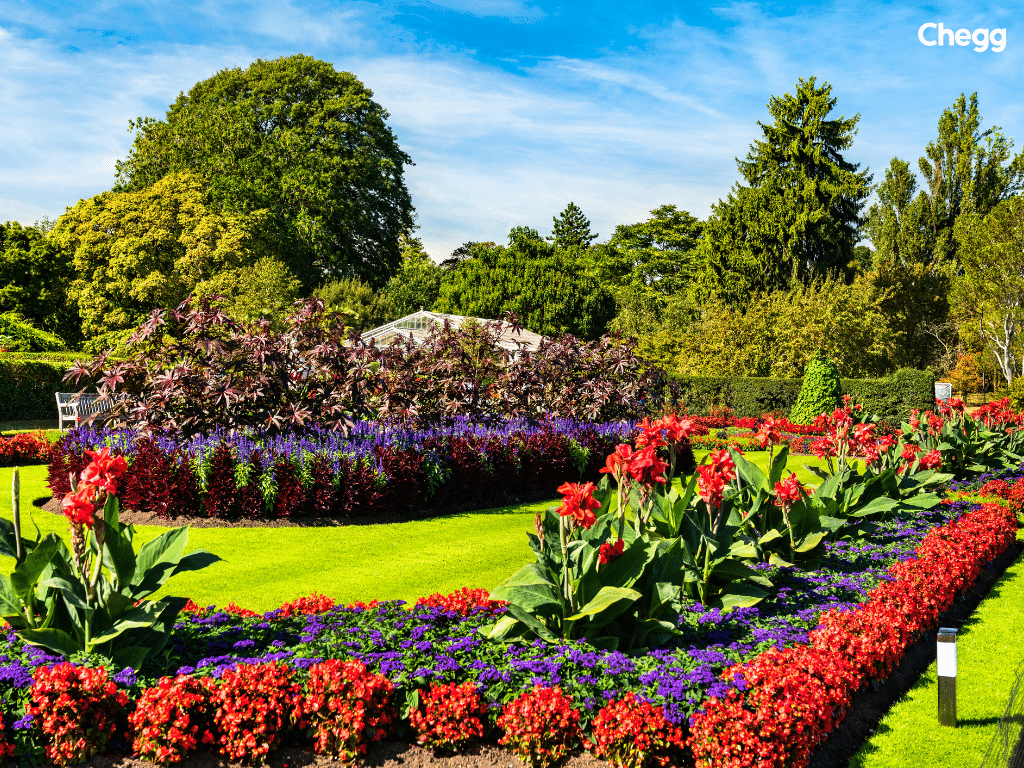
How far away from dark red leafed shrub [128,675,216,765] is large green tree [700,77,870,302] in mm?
30191

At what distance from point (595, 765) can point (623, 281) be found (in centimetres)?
4391

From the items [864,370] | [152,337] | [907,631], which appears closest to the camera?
[907,631]

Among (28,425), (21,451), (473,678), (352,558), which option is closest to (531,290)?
(28,425)

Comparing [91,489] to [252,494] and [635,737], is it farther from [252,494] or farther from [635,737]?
[252,494]

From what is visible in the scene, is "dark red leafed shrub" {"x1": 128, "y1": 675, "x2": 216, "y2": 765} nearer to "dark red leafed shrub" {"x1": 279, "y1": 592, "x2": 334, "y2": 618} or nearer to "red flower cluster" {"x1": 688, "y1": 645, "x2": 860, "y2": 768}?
"dark red leafed shrub" {"x1": 279, "y1": 592, "x2": 334, "y2": 618}

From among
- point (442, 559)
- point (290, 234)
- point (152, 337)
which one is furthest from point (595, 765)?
point (290, 234)

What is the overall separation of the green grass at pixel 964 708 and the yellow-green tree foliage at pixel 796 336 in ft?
59.8

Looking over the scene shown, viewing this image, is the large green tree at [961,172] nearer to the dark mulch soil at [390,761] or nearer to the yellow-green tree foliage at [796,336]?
the yellow-green tree foliage at [796,336]

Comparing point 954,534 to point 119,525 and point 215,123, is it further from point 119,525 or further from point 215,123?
point 215,123

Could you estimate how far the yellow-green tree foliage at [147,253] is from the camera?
24.0m

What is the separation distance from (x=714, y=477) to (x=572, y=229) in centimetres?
5163

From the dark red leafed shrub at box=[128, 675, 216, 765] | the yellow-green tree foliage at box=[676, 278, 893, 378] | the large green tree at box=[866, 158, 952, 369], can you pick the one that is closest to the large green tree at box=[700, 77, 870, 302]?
the large green tree at box=[866, 158, 952, 369]

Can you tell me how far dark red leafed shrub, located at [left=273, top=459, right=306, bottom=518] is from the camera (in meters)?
7.31

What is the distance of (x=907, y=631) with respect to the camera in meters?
4.21
